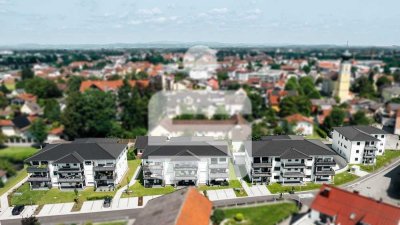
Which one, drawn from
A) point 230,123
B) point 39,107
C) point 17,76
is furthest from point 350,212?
point 17,76

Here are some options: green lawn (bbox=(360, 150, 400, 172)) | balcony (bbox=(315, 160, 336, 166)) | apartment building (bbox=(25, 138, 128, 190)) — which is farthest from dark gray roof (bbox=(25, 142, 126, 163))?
green lawn (bbox=(360, 150, 400, 172))

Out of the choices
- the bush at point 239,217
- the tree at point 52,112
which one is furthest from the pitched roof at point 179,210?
the tree at point 52,112

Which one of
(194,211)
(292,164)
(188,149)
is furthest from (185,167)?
(292,164)

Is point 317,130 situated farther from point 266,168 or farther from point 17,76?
point 17,76

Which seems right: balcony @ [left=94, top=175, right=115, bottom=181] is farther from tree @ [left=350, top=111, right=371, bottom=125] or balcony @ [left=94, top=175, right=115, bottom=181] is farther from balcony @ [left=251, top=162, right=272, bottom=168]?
tree @ [left=350, top=111, right=371, bottom=125]

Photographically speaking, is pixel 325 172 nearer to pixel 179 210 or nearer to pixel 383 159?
pixel 383 159

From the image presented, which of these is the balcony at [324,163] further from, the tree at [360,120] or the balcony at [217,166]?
the tree at [360,120]

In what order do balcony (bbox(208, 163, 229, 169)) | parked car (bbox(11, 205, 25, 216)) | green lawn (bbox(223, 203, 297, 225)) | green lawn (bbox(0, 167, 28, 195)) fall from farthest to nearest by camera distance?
1. green lawn (bbox(0, 167, 28, 195))
2. balcony (bbox(208, 163, 229, 169))
3. parked car (bbox(11, 205, 25, 216))
4. green lawn (bbox(223, 203, 297, 225))
